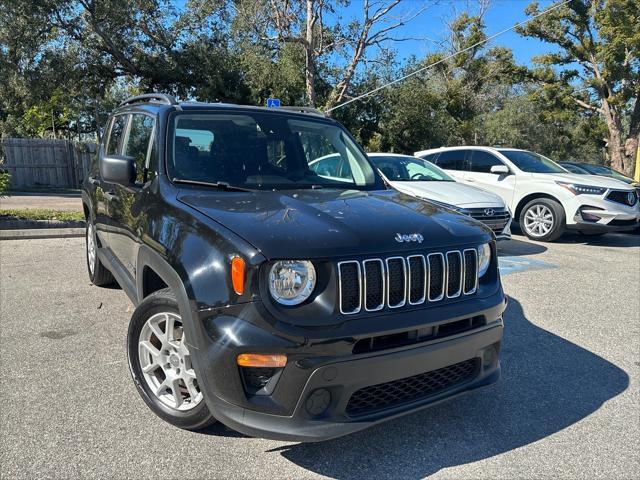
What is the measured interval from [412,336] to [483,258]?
32.7 inches

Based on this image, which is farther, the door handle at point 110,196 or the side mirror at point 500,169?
the side mirror at point 500,169

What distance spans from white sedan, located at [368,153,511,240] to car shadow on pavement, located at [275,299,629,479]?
346cm

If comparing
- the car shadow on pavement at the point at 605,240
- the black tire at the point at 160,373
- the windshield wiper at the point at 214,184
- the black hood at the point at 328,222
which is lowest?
the car shadow on pavement at the point at 605,240

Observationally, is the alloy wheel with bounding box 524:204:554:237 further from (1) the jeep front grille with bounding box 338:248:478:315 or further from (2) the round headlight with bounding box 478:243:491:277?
(1) the jeep front grille with bounding box 338:248:478:315

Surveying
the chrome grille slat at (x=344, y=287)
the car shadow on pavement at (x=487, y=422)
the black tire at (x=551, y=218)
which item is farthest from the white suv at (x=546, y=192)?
the chrome grille slat at (x=344, y=287)

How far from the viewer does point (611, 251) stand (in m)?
9.06

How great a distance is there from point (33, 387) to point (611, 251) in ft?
29.9

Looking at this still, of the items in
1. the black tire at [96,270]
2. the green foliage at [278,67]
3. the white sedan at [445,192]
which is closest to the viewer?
the black tire at [96,270]

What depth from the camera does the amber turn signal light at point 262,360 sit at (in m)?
2.25

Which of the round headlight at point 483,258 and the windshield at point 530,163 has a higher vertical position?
the windshield at point 530,163

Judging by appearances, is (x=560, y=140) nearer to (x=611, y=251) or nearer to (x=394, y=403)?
(x=611, y=251)

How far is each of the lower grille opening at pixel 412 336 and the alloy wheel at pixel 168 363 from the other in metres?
0.93

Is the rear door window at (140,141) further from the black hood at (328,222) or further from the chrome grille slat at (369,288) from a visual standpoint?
the chrome grille slat at (369,288)

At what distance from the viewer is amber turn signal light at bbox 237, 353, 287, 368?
2.25 meters
